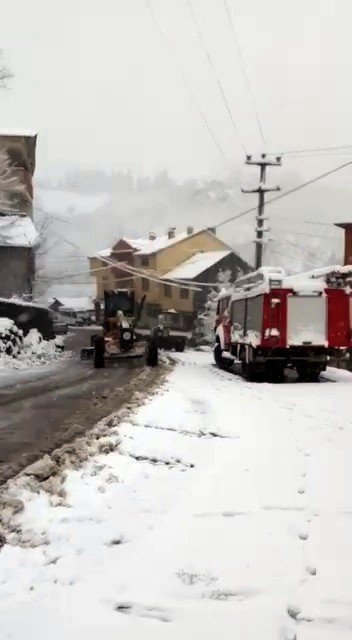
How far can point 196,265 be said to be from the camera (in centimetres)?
6894

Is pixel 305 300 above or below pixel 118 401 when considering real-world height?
above

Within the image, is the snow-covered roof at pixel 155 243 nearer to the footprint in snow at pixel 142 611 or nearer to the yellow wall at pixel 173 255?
the yellow wall at pixel 173 255

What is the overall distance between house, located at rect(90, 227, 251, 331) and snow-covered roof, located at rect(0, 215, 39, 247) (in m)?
14.7

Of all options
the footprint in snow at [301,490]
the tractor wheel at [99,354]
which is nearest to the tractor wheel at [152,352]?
the tractor wheel at [99,354]

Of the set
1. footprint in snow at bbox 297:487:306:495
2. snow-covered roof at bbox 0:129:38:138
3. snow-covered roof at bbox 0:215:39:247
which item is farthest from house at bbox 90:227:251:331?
footprint in snow at bbox 297:487:306:495

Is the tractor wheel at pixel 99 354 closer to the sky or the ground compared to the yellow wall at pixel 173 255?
closer to the ground

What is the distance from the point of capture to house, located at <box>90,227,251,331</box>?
219 ft

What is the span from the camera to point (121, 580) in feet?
11.6

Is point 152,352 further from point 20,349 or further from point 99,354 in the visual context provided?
point 20,349

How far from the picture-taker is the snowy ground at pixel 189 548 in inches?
A: 122

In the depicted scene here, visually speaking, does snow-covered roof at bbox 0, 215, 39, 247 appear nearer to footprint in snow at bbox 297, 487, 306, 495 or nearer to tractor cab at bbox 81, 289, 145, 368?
tractor cab at bbox 81, 289, 145, 368

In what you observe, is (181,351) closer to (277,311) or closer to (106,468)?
(277,311)

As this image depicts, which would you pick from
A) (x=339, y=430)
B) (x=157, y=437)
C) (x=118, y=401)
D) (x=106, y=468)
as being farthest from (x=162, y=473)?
(x=118, y=401)

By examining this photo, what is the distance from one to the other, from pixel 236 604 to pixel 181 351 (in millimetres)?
41608
